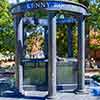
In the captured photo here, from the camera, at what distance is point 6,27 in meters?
25.0

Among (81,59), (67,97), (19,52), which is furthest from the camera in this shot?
(19,52)

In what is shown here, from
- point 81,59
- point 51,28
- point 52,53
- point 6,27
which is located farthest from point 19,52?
point 6,27

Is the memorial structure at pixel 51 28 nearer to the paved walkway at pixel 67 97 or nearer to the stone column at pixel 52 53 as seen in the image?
the stone column at pixel 52 53

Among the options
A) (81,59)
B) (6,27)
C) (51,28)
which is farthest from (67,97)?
(6,27)

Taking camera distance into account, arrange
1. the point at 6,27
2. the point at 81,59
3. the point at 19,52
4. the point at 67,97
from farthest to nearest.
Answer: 1. the point at 6,27
2. the point at 19,52
3. the point at 81,59
4. the point at 67,97

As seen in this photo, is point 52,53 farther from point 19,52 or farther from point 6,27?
point 6,27

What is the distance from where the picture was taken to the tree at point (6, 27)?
963 inches

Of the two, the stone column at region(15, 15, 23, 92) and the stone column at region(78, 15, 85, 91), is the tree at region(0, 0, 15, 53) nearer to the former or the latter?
the stone column at region(15, 15, 23, 92)

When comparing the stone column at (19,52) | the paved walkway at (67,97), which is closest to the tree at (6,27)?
the stone column at (19,52)

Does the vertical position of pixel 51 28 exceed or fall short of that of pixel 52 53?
it exceeds it

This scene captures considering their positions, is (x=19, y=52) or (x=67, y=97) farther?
(x=19, y=52)

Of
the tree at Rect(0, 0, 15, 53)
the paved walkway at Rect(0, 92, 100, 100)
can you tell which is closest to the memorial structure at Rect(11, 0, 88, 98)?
the paved walkway at Rect(0, 92, 100, 100)

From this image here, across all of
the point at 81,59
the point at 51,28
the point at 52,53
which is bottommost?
the point at 81,59

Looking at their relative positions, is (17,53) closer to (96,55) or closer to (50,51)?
(50,51)
